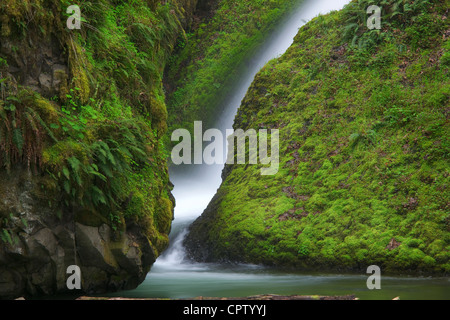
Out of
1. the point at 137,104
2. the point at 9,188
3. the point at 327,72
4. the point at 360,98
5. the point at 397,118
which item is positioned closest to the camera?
the point at 9,188

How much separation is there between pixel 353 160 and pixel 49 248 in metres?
7.84

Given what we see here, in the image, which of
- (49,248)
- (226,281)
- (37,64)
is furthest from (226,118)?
(49,248)

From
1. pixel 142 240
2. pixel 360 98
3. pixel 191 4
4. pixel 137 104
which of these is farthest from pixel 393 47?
pixel 191 4

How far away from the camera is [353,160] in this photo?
38.5 feet

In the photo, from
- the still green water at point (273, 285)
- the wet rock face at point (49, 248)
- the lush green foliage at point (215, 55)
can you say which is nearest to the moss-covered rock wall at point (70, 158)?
the wet rock face at point (49, 248)

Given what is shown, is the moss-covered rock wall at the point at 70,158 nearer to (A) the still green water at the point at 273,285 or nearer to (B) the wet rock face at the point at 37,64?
(B) the wet rock face at the point at 37,64

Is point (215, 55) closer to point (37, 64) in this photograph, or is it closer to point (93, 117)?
point (93, 117)

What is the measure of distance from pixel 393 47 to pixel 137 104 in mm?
7837

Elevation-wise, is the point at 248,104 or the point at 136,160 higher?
the point at 248,104

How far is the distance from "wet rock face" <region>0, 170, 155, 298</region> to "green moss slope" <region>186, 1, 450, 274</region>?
4640 mm

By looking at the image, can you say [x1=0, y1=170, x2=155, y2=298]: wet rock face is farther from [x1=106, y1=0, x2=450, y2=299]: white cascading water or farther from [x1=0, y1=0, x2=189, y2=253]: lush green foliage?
[x1=106, y1=0, x2=450, y2=299]: white cascading water

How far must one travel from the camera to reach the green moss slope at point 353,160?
9797 millimetres
